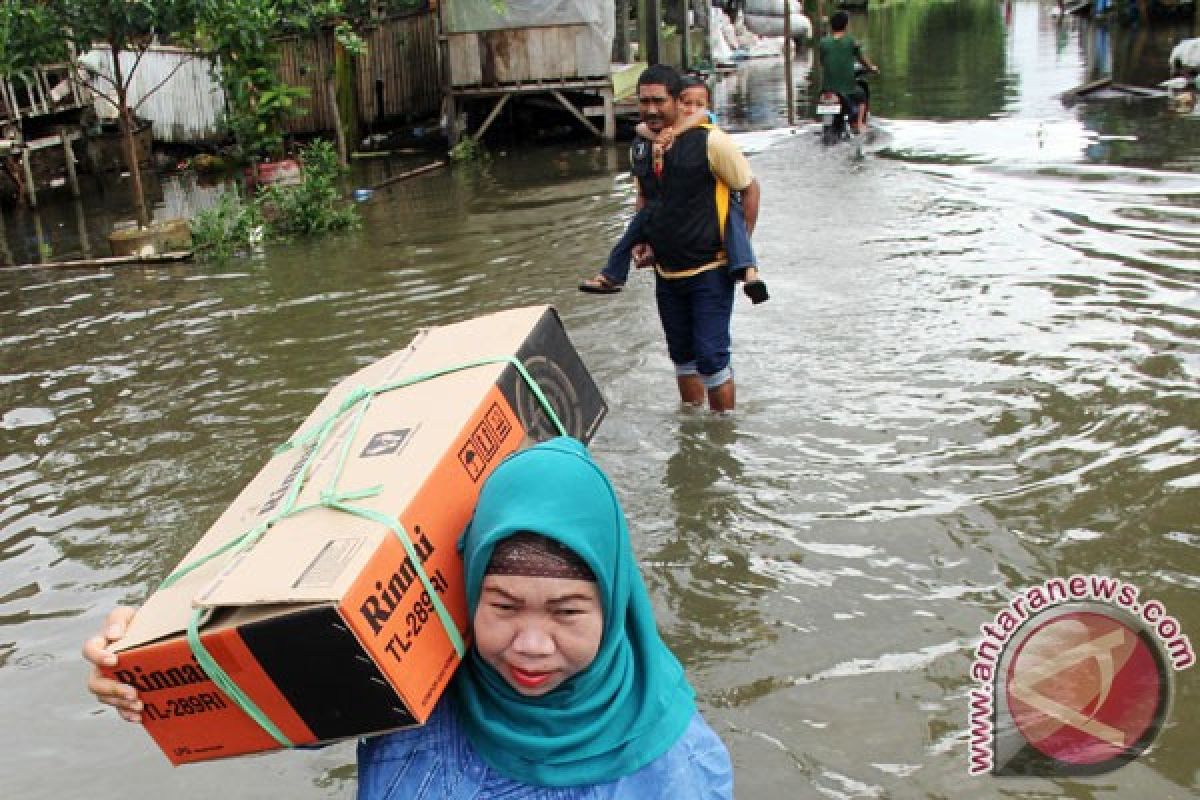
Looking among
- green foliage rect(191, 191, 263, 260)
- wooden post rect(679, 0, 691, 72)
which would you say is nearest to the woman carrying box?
green foliage rect(191, 191, 263, 260)

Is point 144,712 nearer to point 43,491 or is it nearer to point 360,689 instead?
point 360,689

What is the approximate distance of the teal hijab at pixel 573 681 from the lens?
170cm

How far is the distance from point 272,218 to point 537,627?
11.0m

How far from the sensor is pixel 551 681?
1.75 m

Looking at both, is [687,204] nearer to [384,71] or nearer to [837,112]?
[837,112]

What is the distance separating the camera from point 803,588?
4.29m

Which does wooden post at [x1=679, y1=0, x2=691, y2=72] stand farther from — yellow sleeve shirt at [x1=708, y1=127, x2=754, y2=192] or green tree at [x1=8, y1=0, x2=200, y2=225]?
yellow sleeve shirt at [x1=708, y1=127, x2=754, y2=192]

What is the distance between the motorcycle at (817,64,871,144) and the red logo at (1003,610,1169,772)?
41.5ft

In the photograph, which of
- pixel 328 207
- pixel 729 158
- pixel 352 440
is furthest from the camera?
pixel 328 207

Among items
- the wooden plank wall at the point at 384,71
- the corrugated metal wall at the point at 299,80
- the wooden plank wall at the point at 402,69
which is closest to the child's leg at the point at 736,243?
the corrugated metal wall at the point at 299,80

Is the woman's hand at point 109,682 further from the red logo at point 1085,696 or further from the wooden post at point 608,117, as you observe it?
the wooden post at point 608,117

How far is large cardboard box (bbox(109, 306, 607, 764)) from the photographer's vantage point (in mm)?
1669

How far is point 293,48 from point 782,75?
13133 mm

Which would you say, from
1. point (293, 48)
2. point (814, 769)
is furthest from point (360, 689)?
point (293, 48)
